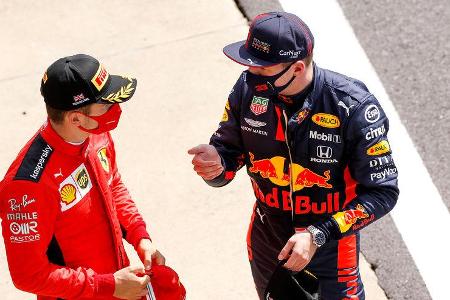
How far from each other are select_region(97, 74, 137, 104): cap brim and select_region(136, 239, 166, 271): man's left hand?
2.80 feet

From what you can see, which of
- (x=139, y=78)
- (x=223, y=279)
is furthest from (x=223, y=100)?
(x=223, y=279)

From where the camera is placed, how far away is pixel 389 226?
6637 mm

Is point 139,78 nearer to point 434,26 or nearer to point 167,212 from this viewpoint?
point 167,212

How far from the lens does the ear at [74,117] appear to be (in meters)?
4.37

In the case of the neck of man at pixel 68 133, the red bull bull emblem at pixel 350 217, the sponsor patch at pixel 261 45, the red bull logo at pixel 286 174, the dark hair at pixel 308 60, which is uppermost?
the sponsor patch at pixel 261 45

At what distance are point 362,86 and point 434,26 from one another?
371cm

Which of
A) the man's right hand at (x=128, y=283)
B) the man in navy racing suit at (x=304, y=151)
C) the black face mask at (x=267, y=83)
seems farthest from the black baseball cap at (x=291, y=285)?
the black face mask at (x=267, y=83)

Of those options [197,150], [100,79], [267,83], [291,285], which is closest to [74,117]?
[100,79]

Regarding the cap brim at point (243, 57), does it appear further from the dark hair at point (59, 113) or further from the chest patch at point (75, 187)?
the chest patch at point (75, 187)

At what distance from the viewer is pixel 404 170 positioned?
7008mm

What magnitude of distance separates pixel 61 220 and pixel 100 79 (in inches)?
28.5

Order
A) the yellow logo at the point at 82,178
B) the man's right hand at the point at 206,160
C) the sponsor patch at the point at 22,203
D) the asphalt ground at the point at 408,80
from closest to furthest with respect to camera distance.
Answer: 1. the sponsor patch at the point at 22,203
2. the yellow logo at the point at 82,178
3. the man's right hand at the point at 206,160
4. the asphalt ground at the point at 408,80

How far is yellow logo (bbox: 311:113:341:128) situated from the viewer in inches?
185

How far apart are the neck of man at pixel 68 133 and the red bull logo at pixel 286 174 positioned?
1.08m
